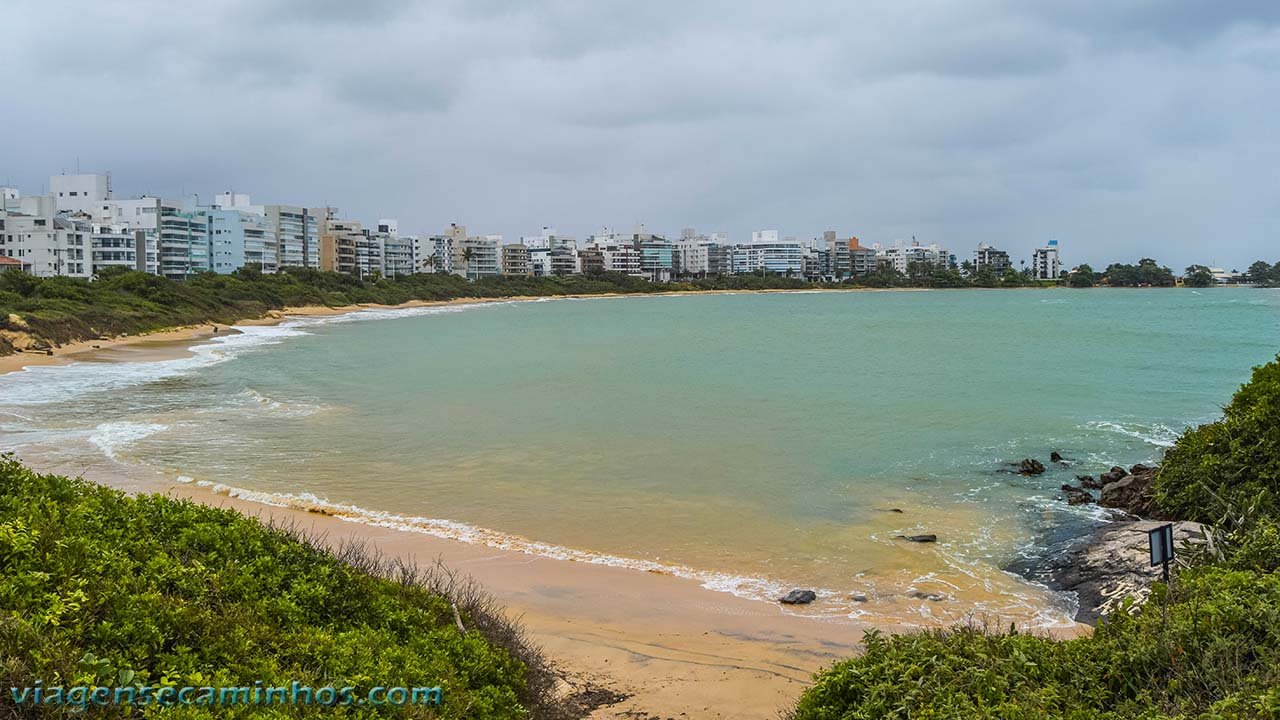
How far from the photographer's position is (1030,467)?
17.7 meters

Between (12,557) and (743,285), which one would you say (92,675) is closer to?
(12,557)

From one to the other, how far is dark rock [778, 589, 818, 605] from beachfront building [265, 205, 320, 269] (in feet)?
399

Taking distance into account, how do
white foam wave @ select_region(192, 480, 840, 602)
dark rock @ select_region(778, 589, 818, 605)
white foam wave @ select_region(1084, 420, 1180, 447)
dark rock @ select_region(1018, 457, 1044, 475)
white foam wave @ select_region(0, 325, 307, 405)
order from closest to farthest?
dark rock @ select_region(778, 589, 818, 605) → white foam wave @ select_region(192, 480, 840, 602) → dark rock @ select_region(1018, 457, 1044, 475) → white foam wave @ select_region(1084, 420, 1180, 447) → white foam wave @ select_region(0, 325, 307, 405)

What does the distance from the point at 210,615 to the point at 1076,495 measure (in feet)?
46.7

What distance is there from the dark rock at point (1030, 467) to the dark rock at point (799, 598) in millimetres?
8953

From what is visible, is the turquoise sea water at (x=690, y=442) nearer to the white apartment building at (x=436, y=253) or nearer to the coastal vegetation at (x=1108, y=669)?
the coastal vegetation at (x=1108, y=669)

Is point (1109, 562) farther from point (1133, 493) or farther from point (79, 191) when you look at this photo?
point (79, 191)

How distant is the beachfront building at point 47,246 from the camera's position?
264ft

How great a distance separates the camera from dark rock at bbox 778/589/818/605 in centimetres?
1028

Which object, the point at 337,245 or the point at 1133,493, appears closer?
the point at 1133,493

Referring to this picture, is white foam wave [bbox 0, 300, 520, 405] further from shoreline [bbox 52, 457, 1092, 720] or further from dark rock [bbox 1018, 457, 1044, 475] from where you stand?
dark rock [bbox 1018, 457, 1044, 475]

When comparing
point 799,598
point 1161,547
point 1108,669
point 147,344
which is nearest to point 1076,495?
point 799,598

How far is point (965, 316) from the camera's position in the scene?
295ft

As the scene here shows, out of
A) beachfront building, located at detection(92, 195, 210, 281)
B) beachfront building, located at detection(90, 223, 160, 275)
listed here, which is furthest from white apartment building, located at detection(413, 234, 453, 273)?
beachfront building, located at detection(90, 223, 160, 275)
